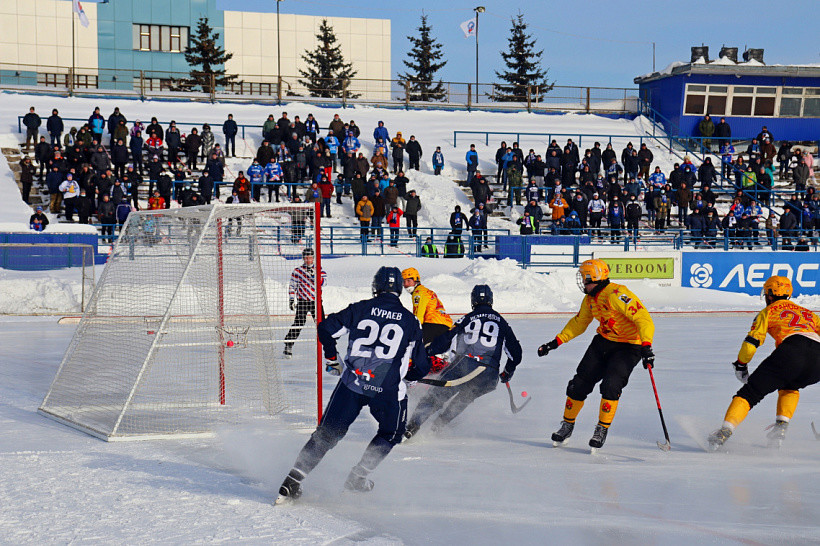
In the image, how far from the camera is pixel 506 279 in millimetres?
20188

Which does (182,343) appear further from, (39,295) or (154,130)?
(154,130)

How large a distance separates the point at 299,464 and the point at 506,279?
1489 cm

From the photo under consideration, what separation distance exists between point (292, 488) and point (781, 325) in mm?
4367

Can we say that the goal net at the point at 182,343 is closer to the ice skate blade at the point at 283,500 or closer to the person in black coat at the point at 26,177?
the ice skate blade at the point at 283,500

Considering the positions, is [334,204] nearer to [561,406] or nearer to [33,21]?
[561,406]

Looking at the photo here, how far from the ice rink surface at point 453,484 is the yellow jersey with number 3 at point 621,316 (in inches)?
39.1

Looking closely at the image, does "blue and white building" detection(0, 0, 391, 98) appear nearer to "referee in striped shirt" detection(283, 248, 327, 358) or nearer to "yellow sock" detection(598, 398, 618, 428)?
"referee in striped shirt" detection(283, 248, 327, 358)

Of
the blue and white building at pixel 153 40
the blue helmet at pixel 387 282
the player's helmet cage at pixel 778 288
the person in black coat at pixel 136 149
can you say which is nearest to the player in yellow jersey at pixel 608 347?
the player's helmet cage at pixel 778 288

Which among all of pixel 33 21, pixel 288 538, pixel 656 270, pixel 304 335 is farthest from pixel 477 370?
pixel 33 21

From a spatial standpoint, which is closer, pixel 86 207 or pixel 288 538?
pixel 288 538

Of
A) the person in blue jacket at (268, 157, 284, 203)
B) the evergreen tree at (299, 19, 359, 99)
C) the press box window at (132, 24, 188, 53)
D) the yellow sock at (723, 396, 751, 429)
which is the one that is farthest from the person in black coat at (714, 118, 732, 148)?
the press box window at (132, 24, 188, 53)

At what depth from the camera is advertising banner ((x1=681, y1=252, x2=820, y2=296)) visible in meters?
21.8

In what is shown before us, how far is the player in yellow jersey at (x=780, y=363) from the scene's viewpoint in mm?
7176

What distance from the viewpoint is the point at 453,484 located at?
20.7ft
